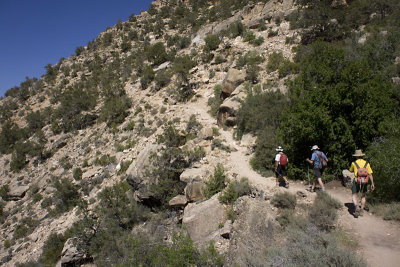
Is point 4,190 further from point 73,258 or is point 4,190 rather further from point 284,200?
point 284,200

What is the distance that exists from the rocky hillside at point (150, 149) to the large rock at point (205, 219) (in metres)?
0.04

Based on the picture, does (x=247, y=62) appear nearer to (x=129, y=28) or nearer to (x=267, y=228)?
(x=267, y=228)

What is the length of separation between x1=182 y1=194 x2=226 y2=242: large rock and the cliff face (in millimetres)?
35

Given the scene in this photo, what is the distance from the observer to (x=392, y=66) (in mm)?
9664

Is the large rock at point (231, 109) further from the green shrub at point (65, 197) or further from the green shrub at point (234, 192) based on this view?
the green shrub at point (65, 197)

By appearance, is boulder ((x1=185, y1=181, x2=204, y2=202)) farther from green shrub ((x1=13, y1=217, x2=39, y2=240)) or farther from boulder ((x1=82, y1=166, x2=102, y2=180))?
green shrub ((x1=13, y1=217, x2=39, y2=240))

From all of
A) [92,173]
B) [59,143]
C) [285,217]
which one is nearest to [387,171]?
[285,217]

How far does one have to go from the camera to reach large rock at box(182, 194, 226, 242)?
277 inches

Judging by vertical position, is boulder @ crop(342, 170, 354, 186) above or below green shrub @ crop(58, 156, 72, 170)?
below

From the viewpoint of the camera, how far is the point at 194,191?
28.9 ft

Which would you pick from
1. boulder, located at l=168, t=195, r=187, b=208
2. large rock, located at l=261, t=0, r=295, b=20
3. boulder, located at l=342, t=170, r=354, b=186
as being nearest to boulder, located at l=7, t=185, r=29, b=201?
boulder, located at l=168, t=195, r=187, b=208

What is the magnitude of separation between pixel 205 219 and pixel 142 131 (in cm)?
1020

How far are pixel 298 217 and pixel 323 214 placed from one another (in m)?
0.64

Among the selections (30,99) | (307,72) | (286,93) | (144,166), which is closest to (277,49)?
(286,93)
